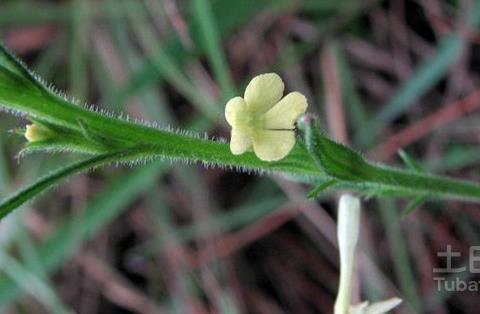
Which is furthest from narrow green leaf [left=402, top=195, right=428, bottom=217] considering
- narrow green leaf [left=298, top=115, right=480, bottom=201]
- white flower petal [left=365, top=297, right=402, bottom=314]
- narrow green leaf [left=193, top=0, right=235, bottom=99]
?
narrow green leaf [left=193, top=0, right=235, bottom=99]

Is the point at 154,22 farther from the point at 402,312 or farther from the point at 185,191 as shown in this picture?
the point at 402,312

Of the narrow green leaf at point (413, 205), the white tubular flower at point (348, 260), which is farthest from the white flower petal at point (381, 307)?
the narrow green leaf at point (413, 205)

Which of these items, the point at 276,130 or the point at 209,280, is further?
the point at 209,280

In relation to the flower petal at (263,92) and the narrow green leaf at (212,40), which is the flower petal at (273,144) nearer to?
the flower petal at (263,92)

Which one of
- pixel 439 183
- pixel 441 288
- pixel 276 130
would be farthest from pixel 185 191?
pixel 276 130

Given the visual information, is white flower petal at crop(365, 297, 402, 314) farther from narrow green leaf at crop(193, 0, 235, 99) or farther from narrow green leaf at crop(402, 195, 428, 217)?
narrow green leaf at crop(193, 0, 235, 99)

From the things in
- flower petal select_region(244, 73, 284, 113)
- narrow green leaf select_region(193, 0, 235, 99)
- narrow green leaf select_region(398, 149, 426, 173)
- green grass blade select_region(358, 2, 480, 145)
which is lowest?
flower petal select_region(244, 73, 284, 113)

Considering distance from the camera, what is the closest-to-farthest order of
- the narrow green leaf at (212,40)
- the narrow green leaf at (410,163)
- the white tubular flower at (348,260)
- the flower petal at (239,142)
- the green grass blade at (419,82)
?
the flower petal at (239,142) < the white tubular flower at (348,260) < the narrow green leaf at (410,163) < the narrow green leaf at (212,40) < the green grass blade at (419,82)
